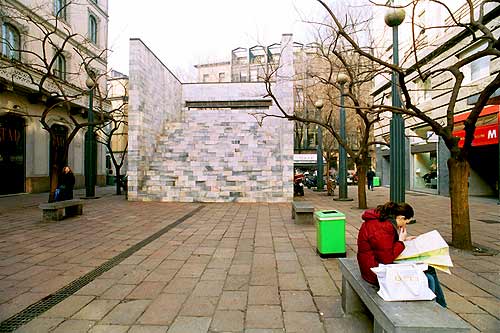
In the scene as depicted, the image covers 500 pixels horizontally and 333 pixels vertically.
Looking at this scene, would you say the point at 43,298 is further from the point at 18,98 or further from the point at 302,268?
the point at 18,98

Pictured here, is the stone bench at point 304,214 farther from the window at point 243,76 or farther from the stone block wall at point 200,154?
the window at point 243,76

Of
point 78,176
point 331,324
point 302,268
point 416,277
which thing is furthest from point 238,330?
point 78,176

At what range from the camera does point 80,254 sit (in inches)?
225


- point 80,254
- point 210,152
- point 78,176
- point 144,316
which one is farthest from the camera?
Result: point 78,176

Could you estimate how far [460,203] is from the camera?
589 centimetres

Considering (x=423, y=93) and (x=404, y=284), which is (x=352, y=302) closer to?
(x=404, y=284)

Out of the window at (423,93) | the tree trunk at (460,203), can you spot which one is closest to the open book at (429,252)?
the tree trunk at (460,203)

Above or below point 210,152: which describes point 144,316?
below

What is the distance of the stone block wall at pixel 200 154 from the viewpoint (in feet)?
46.3

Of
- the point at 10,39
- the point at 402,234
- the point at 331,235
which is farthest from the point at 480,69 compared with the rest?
the point at 10,39

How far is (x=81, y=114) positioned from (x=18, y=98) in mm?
5957

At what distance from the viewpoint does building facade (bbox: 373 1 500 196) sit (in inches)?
537

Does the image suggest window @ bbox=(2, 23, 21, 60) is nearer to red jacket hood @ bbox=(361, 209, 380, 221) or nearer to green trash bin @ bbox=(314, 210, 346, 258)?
green trash bin @ bbox=(314, 210, 346, 258)

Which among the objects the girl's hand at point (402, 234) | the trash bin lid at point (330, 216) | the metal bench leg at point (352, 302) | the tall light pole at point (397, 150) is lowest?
the metal bench leg at point (352, 302)
